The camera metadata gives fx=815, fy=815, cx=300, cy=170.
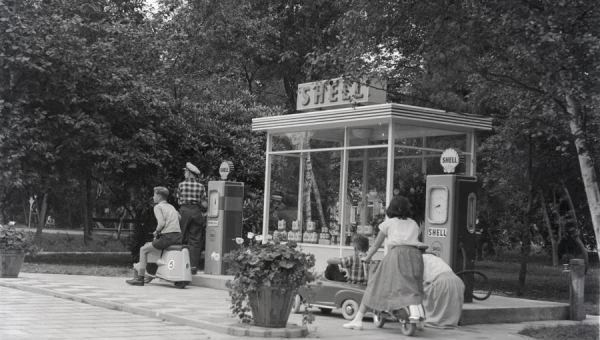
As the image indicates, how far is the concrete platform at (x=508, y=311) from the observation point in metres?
11.5

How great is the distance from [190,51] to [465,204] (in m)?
14.5

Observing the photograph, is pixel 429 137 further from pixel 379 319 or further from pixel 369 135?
pixel 379 319

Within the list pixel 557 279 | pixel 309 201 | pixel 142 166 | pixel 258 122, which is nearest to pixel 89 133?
pixel 142 166

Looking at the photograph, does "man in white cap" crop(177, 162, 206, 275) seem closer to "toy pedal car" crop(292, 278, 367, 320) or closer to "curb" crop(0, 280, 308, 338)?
"curb" crop(0, 280, 308, 338)

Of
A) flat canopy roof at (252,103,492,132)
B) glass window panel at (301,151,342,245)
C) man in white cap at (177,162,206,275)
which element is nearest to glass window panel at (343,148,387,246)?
glass window panel at (301,151,342,245)

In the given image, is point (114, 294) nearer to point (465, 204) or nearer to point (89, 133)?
point (465, 204)

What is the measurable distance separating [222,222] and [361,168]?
9.84 feet

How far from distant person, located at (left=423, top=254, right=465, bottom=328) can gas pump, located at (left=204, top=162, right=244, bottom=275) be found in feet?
19.4

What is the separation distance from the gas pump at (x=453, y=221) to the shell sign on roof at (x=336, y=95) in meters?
2.34

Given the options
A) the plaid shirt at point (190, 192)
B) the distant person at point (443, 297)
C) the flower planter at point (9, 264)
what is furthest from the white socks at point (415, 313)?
the flower planter at point (9, 264)

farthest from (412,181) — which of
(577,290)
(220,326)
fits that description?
(220,326)

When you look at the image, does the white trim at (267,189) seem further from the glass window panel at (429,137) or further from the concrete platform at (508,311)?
the concrete platform at (508,311)

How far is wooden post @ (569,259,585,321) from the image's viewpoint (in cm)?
1319

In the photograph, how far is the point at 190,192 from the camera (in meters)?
16.2
